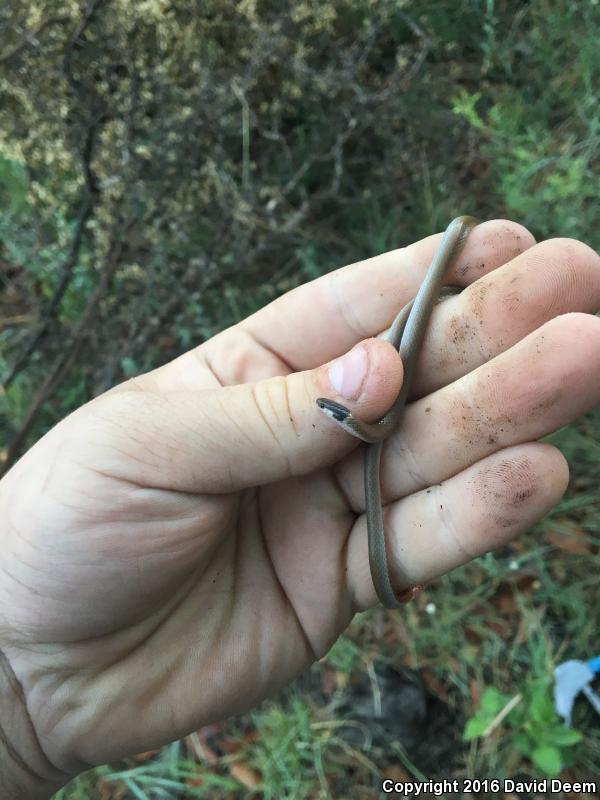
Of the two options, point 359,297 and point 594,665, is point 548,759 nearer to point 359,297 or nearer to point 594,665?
point 594,665

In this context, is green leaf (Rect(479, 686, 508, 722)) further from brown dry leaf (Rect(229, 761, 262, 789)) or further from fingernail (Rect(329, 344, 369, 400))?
fingernail (Rect(329, 344, 369, 400))

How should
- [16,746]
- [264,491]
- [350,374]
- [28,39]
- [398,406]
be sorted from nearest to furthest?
[350,374], [398,406], [16,746], [264,491], [28,39]

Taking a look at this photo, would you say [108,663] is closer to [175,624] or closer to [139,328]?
[175,624]

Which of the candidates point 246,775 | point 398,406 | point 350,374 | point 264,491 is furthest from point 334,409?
point 246,775

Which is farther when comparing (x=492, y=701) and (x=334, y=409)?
(x=492, y=701)

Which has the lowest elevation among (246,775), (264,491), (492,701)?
(492,701)

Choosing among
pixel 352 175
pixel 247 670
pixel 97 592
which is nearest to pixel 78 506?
pixel 97 592

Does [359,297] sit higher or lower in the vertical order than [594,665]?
higher
